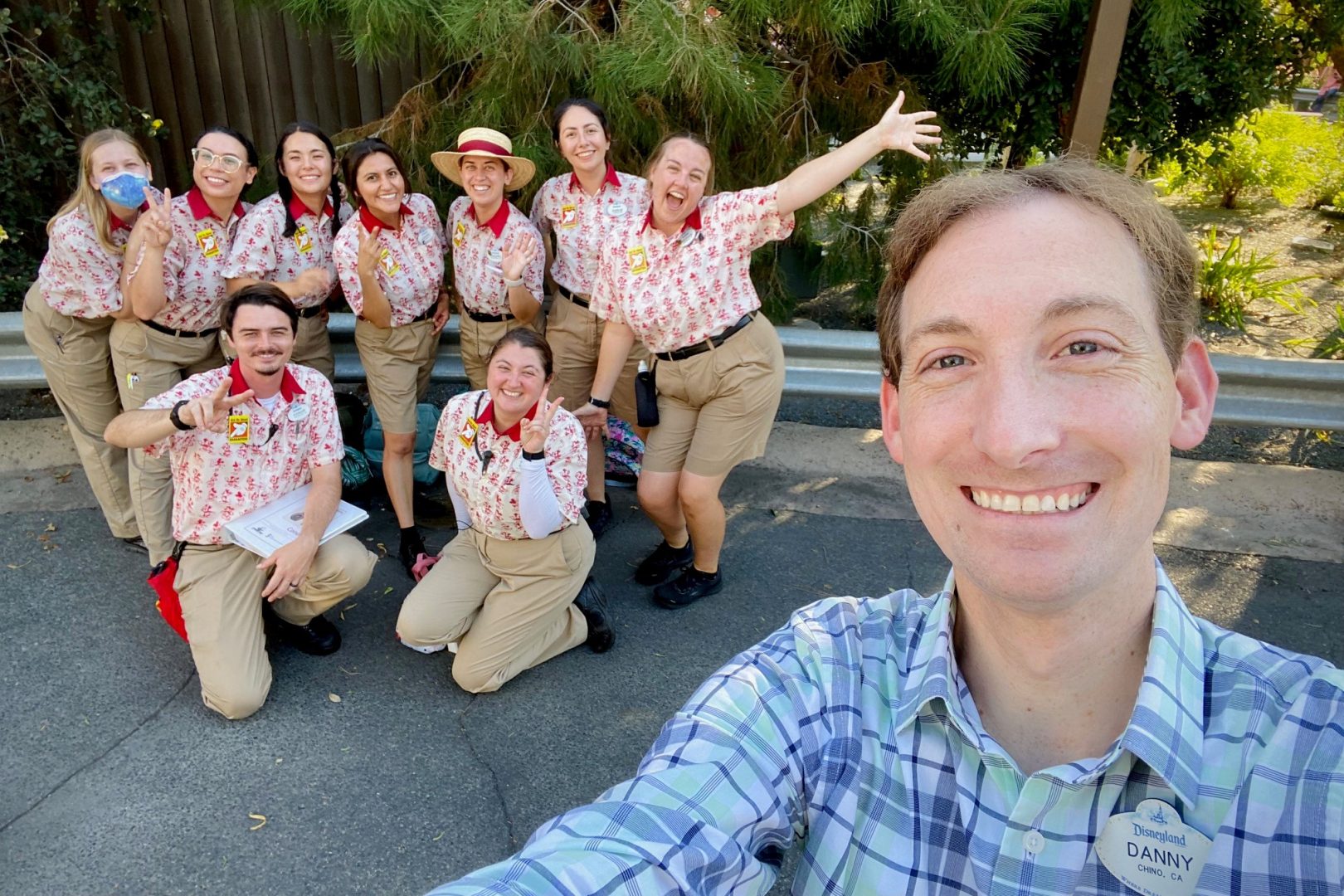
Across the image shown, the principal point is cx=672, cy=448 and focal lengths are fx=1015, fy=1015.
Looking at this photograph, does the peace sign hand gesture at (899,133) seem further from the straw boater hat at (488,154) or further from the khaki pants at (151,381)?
the khaki pants at (151,381)

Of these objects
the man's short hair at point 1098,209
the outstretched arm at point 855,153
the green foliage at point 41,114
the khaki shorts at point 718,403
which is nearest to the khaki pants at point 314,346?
the khaki shorts at point 718,403

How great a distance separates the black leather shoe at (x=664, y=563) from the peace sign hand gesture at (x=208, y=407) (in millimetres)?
1702

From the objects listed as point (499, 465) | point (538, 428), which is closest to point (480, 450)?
point (499, 465)

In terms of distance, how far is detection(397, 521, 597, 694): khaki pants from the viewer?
361 centimetres

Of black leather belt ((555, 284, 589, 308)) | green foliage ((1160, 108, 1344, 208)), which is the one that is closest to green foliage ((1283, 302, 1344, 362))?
green foliage ((1160, 108, 1344, 208))

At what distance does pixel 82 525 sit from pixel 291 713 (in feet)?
5.94

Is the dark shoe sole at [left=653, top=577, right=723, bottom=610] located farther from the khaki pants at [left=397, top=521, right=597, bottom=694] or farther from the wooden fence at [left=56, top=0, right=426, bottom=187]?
the wooden fence at [left=56, top=0, right=426, bottom=187]

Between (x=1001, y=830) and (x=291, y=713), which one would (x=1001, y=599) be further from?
(x=291, y=713)

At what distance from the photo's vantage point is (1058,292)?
1258 millimetres

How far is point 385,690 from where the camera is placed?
3.59 metres

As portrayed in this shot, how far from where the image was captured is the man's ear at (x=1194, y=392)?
140 cm

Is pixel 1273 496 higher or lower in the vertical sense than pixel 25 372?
lower

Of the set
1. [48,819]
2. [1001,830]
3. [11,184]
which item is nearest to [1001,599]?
[1001,830]

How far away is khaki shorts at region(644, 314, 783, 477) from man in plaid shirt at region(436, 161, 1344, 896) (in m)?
2.59
